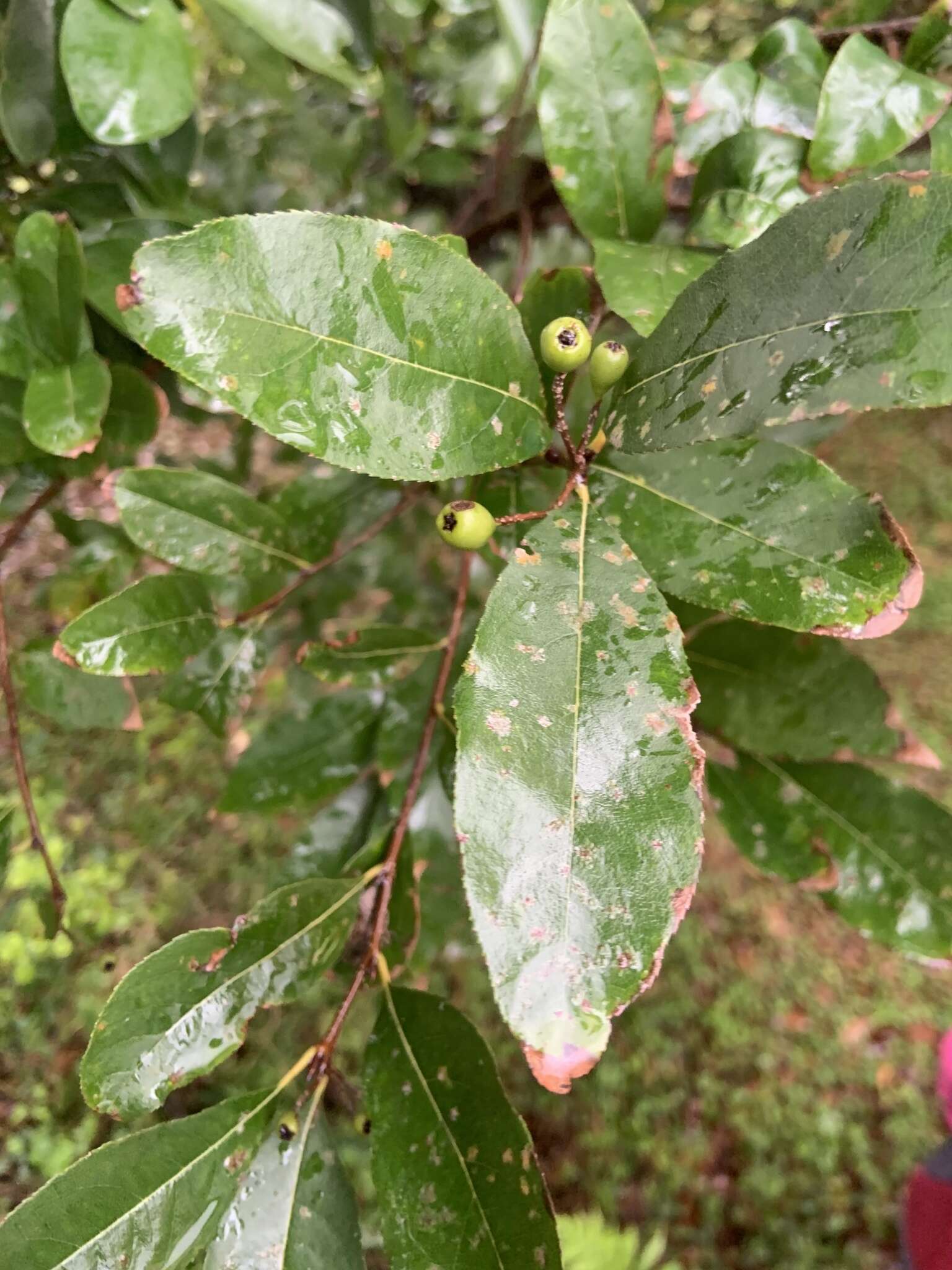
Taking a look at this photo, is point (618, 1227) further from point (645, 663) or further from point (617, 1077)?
point (645, 663)

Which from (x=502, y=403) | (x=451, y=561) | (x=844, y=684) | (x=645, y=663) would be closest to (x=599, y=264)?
(x=502, y=403)

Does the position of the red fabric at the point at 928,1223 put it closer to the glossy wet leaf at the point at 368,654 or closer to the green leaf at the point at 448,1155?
the green leaf at the point at 448,1155

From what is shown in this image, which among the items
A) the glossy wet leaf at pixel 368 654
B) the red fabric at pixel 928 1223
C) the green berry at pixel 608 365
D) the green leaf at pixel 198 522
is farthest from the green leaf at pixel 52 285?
the red fabric at pixel 928 1223

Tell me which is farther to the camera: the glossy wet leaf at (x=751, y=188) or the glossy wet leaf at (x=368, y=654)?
the glossy wet leaf at (x=368, y=654)

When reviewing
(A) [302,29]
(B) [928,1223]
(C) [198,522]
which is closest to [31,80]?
(A) [302,29]

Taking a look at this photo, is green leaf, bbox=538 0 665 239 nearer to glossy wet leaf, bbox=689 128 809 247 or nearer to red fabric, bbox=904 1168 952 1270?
glossy wet leaf, bbox=689 128 809 247

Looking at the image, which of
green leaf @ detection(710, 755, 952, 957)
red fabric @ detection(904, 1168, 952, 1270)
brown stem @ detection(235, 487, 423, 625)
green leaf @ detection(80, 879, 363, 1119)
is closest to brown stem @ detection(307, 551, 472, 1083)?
green leaf @ detection(80, 879, 363, 1119)
